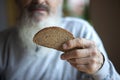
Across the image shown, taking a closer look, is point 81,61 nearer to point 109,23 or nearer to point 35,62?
point 35,62

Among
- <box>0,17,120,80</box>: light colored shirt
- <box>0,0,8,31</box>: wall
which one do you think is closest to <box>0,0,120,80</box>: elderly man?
<box>0,17,120,80</box>: light colored shirt

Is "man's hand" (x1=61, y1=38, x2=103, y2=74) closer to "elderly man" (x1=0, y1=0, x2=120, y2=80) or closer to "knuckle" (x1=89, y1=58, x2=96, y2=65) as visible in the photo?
"knuckle" (x1=89, y1=58, x2=96, y2=65)

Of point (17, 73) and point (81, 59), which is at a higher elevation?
point (81, 59)

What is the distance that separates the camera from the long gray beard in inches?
39.2

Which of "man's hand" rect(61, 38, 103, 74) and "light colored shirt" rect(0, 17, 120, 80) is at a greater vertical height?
"man's hand" rect(61, 38, 103, 74)

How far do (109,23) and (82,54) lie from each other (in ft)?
2.06

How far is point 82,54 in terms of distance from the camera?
0.71 meters

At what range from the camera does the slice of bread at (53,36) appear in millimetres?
745

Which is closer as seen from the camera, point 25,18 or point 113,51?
point 25,18

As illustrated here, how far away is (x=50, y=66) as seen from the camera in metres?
1.03

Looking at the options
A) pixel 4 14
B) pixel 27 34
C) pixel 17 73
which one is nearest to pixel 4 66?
pixel 17 73

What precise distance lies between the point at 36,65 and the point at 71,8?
1.20 m

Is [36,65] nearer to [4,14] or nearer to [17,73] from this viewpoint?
[17,73]

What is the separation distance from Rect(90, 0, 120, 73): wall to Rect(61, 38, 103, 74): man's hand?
1.64 ft
